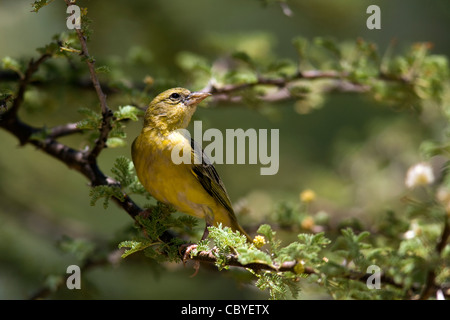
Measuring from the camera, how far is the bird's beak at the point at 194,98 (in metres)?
3.57

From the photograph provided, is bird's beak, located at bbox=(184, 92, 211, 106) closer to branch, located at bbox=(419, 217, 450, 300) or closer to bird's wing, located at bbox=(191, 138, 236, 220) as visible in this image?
bird's wing, located at bbox=(191, 138, 236, 220)

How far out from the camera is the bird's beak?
357cm

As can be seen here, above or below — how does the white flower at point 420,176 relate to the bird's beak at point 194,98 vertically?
below

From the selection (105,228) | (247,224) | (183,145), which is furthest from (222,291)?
(183,145)

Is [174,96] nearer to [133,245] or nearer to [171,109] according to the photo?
[171,109]

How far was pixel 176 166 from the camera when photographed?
11.0ft

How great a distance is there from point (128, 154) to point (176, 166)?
2081mm

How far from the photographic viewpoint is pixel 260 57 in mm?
4781

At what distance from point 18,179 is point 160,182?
2.83 m

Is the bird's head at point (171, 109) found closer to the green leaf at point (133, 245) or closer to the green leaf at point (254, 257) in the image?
the green leaf at point (133, 245)

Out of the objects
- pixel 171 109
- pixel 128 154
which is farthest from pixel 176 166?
pixel 128 154

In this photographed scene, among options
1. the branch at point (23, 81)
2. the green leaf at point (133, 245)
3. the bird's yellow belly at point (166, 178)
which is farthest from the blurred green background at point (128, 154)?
the green leaf at point (133, 245)

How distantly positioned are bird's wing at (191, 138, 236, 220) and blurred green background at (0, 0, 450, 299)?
93 centimetres
